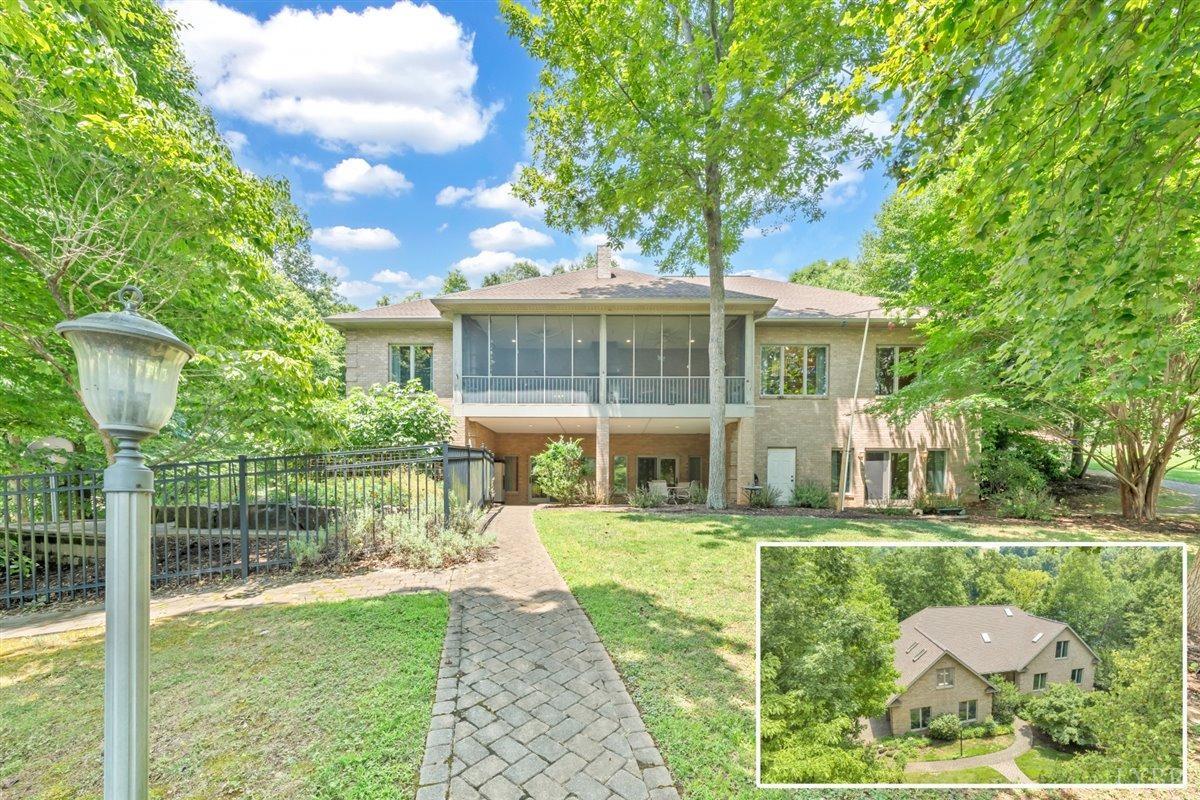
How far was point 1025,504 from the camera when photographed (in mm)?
12883

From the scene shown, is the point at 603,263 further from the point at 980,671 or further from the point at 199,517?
the point at 980,671

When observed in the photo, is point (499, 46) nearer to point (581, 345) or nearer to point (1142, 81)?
point (581, 345)

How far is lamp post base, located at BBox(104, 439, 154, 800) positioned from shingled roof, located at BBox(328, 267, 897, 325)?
509 inches

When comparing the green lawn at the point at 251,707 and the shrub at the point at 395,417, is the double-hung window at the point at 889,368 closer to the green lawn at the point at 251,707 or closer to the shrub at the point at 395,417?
the shrub at the point at 395,417

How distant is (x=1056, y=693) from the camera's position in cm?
182

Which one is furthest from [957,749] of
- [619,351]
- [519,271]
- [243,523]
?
[519,271]

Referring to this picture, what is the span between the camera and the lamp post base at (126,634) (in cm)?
180

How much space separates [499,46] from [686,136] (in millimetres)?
6905

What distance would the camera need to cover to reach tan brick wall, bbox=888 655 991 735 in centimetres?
177

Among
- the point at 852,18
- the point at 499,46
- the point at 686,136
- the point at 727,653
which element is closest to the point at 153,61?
the point at 499,46

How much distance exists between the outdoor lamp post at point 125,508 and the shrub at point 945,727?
303 centimetres

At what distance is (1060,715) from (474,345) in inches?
611

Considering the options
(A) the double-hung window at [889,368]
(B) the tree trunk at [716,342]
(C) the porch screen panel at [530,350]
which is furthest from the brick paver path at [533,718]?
(A) the double-hung window at [889,368]

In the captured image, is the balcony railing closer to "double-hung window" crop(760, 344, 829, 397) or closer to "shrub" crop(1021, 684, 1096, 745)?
"double-hung window" crop(760, 344, 829, 397)
